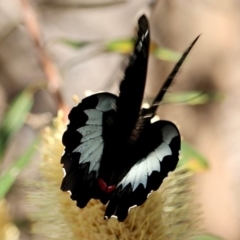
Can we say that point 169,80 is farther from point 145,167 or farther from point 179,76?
point 179,76

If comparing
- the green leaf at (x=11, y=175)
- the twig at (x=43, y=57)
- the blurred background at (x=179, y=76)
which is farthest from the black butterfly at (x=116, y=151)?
the blurred background at (x=179, y=76)

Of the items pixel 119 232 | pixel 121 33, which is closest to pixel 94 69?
pixel 121 33

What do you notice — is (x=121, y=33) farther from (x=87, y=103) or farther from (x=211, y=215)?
(x=87, y=103)

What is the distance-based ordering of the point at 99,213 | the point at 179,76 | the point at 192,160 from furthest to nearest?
the point at 179,76
the point at 192,160
the point at 99,213

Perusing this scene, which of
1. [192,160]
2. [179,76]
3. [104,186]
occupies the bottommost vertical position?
[179,76]

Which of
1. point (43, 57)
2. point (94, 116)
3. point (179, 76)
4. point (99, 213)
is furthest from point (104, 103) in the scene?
point (179, 76)

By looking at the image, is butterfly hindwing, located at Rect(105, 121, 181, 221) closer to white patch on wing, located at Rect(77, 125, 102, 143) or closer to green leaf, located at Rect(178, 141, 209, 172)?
white patch on wing, located at Rect(77, 125, 102, 143)

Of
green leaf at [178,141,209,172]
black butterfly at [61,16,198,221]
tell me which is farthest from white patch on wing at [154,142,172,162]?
green leaf at [178,141,209,172]
